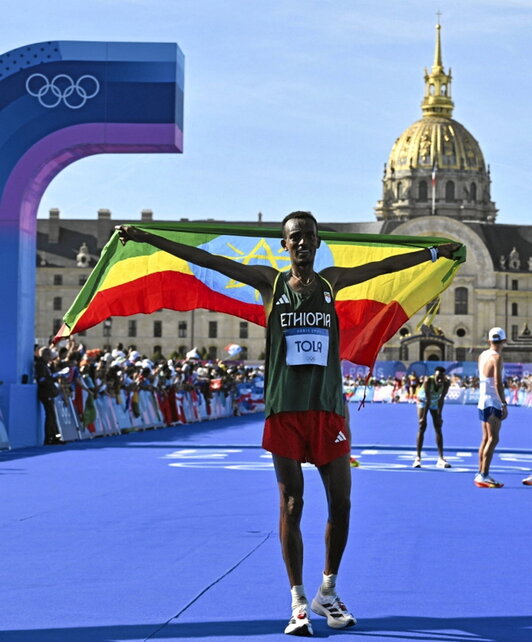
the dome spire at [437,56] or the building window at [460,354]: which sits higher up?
the dome spire at [437,56]

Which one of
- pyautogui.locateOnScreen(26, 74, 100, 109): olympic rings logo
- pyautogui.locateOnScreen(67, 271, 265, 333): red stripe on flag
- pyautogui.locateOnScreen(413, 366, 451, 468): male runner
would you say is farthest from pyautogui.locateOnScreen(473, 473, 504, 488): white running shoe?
pyautogui.locateOnScreen(26, 74, 100, 109): olympic rings logo

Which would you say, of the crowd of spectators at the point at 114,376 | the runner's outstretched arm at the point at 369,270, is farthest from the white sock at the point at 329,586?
the crowd of spectators at the point at 114,376

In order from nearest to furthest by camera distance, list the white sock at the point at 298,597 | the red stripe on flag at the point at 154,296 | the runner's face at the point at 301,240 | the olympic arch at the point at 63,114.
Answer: the white sock at the point at 298,597, the runner's face at the point at 301,240, the red stripe on flag at the point at 154,296, the olympic arch at the point at 63,114

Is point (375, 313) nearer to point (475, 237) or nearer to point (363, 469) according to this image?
point (363, 469)

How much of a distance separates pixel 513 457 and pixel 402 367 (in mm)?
77606

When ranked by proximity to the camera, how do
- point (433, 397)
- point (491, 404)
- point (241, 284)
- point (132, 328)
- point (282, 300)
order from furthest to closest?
point (132, 328) < point (433, 397) < point (491, 404) < point (241, 284) < point (282, 300)

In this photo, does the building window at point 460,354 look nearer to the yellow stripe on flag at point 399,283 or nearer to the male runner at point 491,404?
the male runner at point 491,404

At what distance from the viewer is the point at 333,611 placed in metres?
6.41

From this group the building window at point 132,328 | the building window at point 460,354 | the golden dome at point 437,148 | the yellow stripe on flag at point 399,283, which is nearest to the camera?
the yellow stripe on flag at point 399,283

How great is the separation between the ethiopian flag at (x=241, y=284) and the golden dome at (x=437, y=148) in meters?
166

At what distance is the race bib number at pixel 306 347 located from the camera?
21.4 feet

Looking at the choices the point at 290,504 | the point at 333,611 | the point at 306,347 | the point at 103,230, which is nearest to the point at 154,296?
the point at 306,347

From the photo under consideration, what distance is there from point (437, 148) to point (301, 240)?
Result: 566 feet

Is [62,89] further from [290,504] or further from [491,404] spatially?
[290,504]
